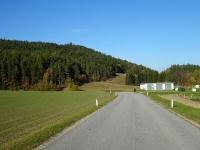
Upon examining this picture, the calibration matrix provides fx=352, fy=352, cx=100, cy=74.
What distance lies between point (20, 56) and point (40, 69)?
11962mm

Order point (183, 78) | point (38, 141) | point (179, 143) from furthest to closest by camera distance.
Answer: point (183, 78) < point (38, 141) < point (179, 143)

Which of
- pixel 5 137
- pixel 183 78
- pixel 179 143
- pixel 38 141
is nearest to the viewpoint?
pixel 179 143

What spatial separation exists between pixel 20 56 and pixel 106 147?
487 ft

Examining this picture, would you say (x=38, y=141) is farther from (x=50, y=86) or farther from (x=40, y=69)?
(x=40, y=69)

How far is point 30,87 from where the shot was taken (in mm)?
137875

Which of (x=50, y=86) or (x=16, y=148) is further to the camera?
(x=50, y=86)

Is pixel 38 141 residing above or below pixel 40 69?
below

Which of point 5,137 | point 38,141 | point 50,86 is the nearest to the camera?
point 38,141

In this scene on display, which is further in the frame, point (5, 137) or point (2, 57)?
point (2, 57)

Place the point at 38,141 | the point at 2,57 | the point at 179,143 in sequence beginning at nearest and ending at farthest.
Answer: the point at 179,143 → the point at 38,141 → the point at 2,57

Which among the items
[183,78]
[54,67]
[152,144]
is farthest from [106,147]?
[183,78]

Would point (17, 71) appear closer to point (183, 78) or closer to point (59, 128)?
point (183, 78)

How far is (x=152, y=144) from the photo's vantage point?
37.1ft

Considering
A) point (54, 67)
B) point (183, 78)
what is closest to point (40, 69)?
point (54, 67)
